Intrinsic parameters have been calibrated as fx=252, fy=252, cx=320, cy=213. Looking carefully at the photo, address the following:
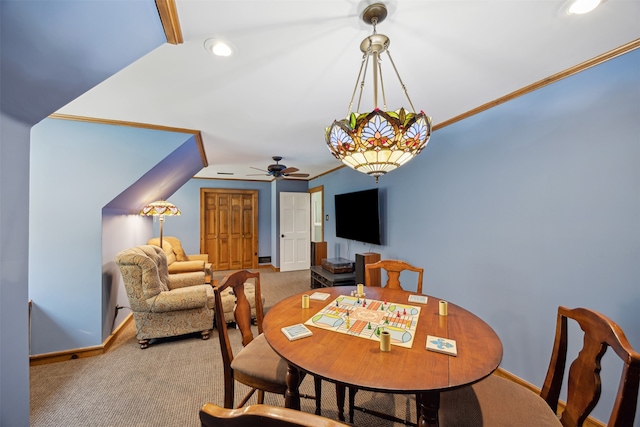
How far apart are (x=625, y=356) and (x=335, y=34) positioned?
5.92 ft

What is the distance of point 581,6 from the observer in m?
1.21

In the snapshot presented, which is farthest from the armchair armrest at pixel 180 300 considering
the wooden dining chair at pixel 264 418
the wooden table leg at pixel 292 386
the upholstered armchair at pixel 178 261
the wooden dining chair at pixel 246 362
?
the wooden dining chair at pixel 264 418

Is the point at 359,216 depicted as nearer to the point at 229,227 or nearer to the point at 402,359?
the point at 402,359

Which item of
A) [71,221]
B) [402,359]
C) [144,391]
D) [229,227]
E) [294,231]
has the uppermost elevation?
[71,221]

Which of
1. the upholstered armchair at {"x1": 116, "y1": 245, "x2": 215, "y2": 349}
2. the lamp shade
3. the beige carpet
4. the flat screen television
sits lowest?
the beige carpet

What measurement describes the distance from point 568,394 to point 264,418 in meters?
1.39

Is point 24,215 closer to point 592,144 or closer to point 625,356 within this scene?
point 625,356

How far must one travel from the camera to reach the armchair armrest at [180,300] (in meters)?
2.67

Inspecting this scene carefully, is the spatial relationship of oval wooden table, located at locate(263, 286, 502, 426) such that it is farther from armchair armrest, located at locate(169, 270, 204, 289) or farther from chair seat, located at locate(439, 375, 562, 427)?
armchair armrest, located at locate(169, 270, 204, 289)

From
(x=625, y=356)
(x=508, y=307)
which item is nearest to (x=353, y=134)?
(x=625, y=356)

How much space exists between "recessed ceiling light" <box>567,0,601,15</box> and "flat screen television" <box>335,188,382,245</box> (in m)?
2.48

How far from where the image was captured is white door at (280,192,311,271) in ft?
21.3

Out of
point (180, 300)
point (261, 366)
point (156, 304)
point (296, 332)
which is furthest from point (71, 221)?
point (296, 332)

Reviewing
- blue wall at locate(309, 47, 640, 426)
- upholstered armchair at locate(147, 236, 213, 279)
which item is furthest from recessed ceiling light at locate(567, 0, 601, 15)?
upholstered armchair at locate(147, 236, 213, 279)
